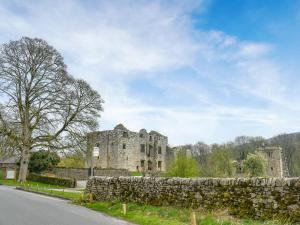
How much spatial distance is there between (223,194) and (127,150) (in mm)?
58535

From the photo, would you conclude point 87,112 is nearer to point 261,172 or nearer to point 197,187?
point 197,187

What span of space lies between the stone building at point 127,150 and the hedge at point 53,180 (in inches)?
688

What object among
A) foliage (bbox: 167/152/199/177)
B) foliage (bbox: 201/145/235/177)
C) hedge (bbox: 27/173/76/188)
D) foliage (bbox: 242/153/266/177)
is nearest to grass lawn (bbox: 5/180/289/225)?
hedge (bbox: 27/173/76/188)

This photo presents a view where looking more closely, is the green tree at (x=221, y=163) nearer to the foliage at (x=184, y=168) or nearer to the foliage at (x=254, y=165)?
the foliage at (x=254, y=165)

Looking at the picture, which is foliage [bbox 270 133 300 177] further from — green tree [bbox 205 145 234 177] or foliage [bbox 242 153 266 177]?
green tree [bbox 205 145 234 177]

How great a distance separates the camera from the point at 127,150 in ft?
233

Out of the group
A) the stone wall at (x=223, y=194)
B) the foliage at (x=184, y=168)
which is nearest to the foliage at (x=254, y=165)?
the foliage at (x=184, y=168)

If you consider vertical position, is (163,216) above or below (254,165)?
below

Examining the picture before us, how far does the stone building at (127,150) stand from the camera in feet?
230

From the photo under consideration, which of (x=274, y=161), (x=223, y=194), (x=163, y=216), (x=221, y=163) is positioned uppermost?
(x=274, y=161)

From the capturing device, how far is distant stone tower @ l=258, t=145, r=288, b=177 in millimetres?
87312

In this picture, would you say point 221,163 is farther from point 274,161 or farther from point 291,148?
point 291,148

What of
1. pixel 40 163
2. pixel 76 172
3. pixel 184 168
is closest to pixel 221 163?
pixel 184 168

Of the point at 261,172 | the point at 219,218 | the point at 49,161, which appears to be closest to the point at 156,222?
the point at 219,218
